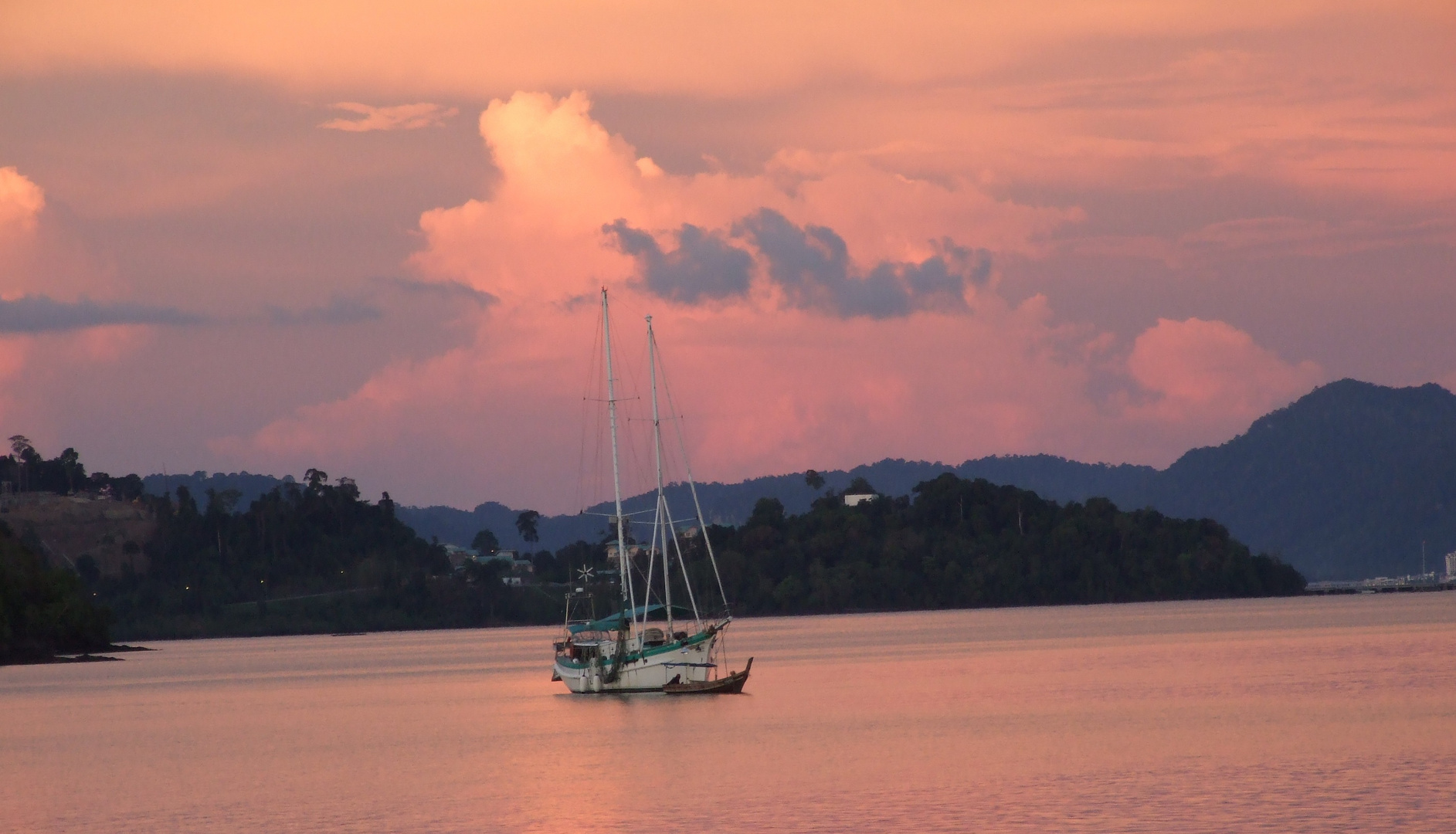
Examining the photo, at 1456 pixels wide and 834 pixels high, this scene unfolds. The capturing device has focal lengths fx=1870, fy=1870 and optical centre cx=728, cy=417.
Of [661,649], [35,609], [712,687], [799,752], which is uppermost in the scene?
[35,609]

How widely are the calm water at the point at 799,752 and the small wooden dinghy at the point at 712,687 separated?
3.41 ft

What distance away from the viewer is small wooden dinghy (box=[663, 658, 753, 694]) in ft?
289

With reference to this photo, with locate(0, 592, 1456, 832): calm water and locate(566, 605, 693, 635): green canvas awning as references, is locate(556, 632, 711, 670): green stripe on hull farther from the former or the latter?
locate(0, 592, 1456, 832): calm water

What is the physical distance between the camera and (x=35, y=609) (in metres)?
164

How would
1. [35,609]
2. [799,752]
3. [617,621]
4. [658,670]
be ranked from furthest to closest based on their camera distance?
[35,609] < [617,621] < [658,670] < [799,752]

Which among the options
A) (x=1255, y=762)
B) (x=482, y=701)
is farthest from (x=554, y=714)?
(x=1255, y=762)

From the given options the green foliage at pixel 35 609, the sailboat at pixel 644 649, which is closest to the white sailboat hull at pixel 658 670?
the sailboat at pixel 644 649

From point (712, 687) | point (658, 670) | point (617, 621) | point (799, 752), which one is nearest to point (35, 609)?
point (617, 621)

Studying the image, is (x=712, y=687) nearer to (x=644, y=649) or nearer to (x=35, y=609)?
(x=644, y=649)

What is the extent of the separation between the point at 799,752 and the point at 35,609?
120179 millimetres

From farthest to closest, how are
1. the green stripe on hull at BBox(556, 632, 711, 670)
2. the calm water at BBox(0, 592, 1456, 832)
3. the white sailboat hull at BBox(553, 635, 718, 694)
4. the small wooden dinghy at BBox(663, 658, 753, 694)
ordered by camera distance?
the small wooden dinghy at BBox(663, 658, 753, 694)
the white sailboat hull at BBox(553, 635, 718, 694)
the green stripe on hull at BBox(556, 632, 711, 670)
the calm water at BBox(0, 592, 1456, 832)

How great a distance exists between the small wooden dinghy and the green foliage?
288ft

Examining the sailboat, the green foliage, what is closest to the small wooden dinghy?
the sailboat

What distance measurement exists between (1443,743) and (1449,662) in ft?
156
